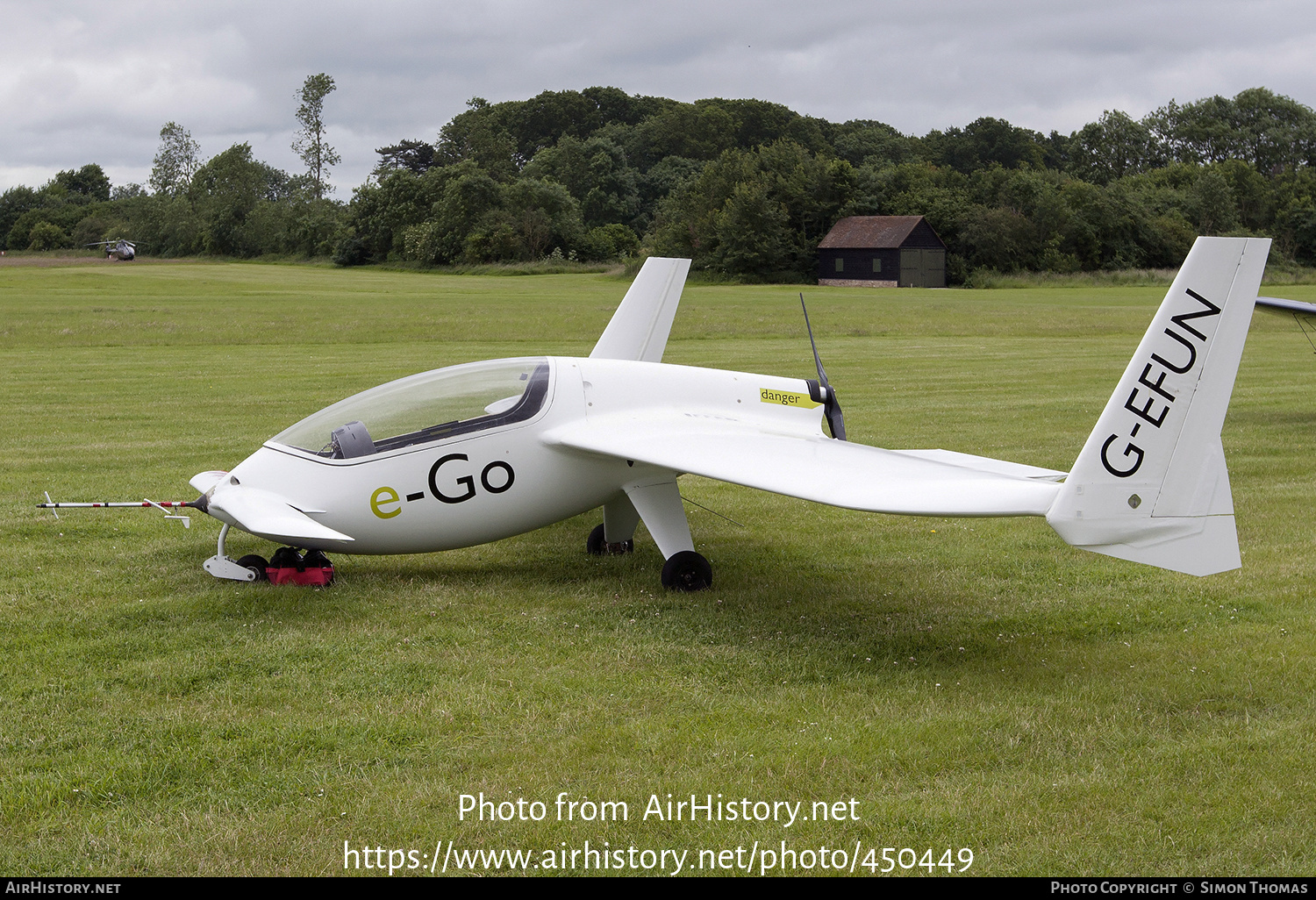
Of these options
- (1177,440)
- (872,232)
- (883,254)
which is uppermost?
(872,232)

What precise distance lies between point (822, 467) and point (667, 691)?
1.92 metres

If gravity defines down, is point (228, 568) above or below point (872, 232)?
below

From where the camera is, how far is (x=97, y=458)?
13836mm

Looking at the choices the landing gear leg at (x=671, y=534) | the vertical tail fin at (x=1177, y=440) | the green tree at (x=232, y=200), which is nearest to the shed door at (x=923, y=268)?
the green tree at (x=232, y=200)

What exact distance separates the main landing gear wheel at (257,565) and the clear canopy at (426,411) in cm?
92

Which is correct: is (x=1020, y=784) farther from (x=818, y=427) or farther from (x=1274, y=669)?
(x=818, y=427)

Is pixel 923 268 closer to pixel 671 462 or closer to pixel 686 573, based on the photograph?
pixel 686 573

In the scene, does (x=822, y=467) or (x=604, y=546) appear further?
(x=604, y=546)

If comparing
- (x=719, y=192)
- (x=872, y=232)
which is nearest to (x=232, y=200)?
(x=719, y=192)

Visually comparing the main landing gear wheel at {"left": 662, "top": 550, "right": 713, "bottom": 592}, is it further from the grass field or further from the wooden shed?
the wooden shed

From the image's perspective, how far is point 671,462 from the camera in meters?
7.48

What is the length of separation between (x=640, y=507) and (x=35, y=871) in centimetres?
496

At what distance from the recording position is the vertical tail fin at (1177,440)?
5559 millimetres

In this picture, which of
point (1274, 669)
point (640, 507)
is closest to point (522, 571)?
point (640, 507)
